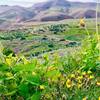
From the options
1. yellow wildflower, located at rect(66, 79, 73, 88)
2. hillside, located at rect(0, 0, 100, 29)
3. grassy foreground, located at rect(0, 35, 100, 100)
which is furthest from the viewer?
hillside, located at rect(0, 0, 100, 29)

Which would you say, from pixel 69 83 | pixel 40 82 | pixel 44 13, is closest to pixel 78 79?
pixel 69 83

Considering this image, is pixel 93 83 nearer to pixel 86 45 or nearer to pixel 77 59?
pixel 77 59

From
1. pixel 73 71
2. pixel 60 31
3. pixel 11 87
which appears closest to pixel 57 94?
pixel 11 87

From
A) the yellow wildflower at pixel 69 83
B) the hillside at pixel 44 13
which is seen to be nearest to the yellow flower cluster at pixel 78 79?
the yellow wildflower at pixel 69 83

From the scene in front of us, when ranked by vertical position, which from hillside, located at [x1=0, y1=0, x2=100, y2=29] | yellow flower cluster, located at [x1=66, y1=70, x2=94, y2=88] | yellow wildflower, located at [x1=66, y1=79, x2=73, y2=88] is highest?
yellow wildflower, located at [x1=66, y1=79, x2=73, y2=88]

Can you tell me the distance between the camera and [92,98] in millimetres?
4605

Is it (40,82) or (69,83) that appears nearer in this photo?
(40,82)

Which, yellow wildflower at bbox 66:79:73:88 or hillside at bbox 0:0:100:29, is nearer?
yellow wildflower at bbox 66:79:73:88

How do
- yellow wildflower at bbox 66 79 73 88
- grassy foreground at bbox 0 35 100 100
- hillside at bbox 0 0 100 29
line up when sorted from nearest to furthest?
1. grassy foreground at bbox 0 35 100 100
2. yellow wildflower at bbox 66 79 73 88
3. hillside at bbox 0 0 100 29

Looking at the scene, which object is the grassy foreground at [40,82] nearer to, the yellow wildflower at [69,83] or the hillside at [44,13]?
the yellow wildflower at [69,83]

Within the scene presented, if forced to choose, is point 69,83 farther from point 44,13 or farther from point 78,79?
point 44,13

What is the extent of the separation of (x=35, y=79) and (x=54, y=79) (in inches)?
12.4

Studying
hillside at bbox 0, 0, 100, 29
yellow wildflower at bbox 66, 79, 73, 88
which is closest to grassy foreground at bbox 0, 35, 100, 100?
yellow wildflower at bbox 66, 79, 73, 88

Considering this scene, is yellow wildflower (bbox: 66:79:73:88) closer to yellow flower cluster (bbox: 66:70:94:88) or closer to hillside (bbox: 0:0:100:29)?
yellow flower cluster (bbox: 66:70:94:88)
